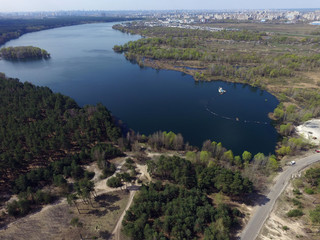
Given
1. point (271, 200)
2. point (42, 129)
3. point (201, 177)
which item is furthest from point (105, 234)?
point (42, 129)

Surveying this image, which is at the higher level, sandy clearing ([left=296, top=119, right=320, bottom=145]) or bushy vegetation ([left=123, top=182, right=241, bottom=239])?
sandy clearing ([left=296, top=119, right=320, bottom=145])

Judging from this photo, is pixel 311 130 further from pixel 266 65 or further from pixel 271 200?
pixel 266 65

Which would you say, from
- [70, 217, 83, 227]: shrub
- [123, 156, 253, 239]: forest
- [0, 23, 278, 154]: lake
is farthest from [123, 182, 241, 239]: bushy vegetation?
[0, 23, 278, 154]: lake

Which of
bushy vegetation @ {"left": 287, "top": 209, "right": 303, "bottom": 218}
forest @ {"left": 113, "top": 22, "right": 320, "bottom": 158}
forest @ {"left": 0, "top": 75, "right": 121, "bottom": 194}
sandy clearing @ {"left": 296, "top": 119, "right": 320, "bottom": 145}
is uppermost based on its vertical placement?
forest @ {"left": 113, "top": 22, "right": 320, "bottom": 158}

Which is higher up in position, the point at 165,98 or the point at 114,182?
the point at 165,98

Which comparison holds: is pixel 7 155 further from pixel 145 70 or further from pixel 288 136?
pixel 145 70

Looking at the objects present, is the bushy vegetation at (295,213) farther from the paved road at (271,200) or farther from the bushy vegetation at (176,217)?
the bushy vegetation at (176,217)

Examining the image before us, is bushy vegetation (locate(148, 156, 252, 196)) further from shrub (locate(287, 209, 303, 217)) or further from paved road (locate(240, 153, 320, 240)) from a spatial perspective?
shrub (locate(287, 209, 303, 217))
